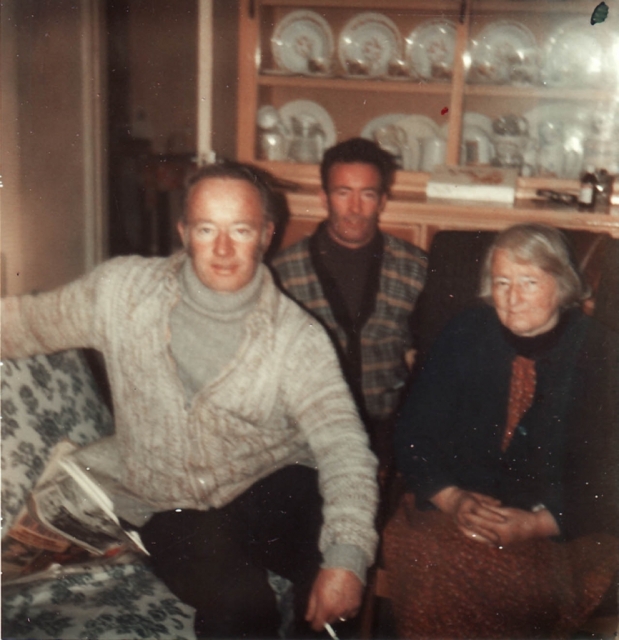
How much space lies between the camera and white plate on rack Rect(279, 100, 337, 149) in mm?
2010

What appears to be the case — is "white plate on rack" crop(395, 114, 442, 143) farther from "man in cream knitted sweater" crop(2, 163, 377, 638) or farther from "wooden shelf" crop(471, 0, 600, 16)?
"man in cream knitted sweater" crop(2, 163, 377, 638)

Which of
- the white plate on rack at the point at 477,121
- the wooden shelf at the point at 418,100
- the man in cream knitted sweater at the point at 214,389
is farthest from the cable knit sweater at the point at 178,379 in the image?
the white plate on rack at the point at 477,121

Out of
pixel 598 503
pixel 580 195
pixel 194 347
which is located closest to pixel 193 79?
pixel 194 347

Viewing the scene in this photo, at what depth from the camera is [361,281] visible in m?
1.54

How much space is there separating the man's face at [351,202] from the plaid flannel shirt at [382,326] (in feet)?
0.24

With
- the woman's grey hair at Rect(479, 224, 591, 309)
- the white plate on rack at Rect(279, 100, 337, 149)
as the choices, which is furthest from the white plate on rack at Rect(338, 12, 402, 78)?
the woman's grey hair at Rect(479, 224, 591, 309)

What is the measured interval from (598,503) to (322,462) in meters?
0.47

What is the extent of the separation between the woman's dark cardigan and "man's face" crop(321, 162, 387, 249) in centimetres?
41

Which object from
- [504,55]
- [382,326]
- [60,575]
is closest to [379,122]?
[504,55]

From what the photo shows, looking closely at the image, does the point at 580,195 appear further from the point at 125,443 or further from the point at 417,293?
the point at 125,443

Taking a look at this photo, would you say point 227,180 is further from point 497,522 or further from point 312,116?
point 312,116

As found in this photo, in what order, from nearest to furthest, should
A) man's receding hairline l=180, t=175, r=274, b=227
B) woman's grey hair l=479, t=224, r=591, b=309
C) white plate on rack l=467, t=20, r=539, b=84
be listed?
man's receding hairline l=180, t=175, r=274, b=227 → woman's grey hair l=479, t=224, r=591, b=309 → white plate on rack l=467, t=20, r=539, b=84

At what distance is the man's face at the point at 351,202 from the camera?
1.55 meters

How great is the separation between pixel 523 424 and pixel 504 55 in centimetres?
116
